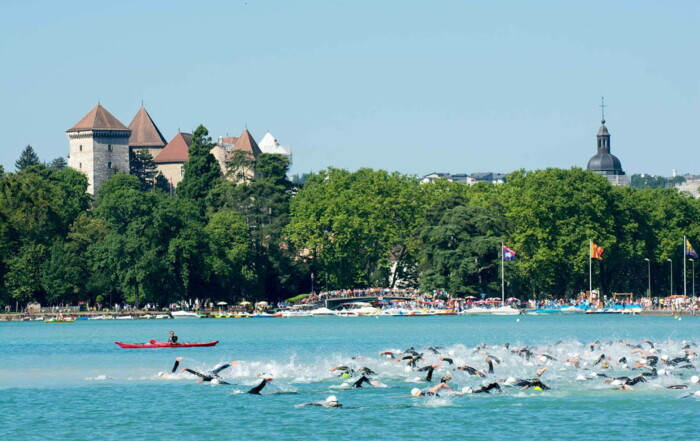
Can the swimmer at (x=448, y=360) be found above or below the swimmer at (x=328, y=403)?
above

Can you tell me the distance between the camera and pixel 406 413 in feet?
132

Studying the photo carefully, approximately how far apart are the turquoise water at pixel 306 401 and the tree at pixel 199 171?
255 feet

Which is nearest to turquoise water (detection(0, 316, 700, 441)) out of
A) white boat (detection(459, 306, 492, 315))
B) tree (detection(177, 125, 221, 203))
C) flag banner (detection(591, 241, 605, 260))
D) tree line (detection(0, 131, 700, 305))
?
flag banner (detection(591, 241, 605, 260))

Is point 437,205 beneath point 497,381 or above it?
above

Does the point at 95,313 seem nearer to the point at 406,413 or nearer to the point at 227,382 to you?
the point at 227,382

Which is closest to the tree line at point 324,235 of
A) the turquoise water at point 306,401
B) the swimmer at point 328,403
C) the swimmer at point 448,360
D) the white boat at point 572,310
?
the white boat at point 572,310

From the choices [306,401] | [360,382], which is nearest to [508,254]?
[360,382]

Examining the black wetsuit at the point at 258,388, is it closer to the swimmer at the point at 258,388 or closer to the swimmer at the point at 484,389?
the swimmer at the point at 258,388

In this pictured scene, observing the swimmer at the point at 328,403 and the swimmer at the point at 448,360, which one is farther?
the swimmer at the point at 448,360

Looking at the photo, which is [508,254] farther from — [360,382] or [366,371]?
[360,382]

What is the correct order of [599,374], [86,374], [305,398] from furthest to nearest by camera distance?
[86,374] < [599,374] < [305,398]

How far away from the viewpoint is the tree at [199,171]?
153125 mm

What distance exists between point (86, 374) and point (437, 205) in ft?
264

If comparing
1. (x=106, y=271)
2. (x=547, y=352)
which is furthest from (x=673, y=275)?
(x=547, y=352)
